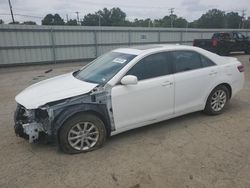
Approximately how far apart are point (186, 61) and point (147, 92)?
3.77ft

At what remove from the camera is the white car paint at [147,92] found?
3738 mm

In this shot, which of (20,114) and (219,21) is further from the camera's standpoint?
(219,21)

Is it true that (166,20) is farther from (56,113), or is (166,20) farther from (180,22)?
(56,113)

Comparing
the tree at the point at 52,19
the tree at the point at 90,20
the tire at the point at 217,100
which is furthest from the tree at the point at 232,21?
the tire at the point at 217,100

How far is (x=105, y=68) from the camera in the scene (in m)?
→ 4.27

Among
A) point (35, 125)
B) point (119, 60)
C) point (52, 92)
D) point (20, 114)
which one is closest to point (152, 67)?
point (119, 60)

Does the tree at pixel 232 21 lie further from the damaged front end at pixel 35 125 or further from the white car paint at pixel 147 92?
the damaged front end at pixel 35 125

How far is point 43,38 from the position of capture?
52.6 feet

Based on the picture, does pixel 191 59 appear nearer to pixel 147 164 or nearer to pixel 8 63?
pixel 147 164

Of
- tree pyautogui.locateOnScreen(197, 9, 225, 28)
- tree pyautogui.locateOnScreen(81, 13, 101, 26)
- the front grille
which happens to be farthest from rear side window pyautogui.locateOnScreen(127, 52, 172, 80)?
tree pyautogui.locateOnScreen(197, 9, 225, 28)

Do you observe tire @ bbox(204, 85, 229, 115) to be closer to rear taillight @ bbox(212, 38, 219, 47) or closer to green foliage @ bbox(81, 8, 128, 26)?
rear taillight @ bbox(212, 38, 219, 47)

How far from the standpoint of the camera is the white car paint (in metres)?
3.74

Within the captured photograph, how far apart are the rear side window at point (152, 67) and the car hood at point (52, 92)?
77cm

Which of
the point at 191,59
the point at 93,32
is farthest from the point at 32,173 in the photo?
the point at 93,32
